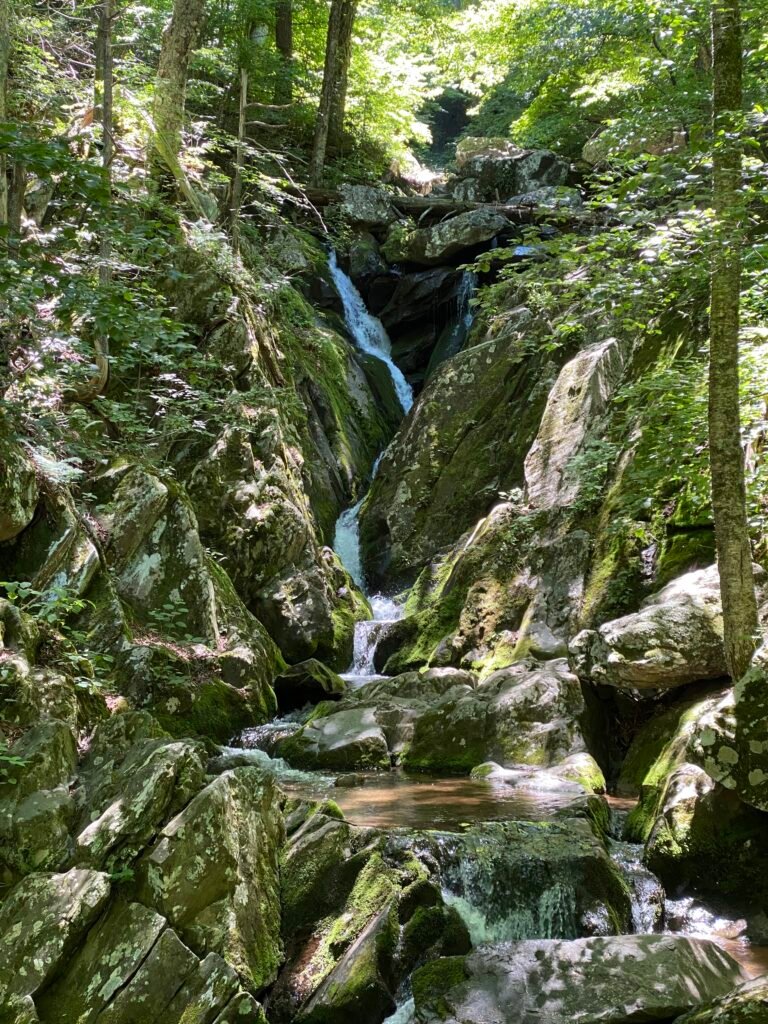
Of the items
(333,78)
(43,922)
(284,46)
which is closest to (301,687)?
(43,922)

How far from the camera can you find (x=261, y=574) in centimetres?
1319

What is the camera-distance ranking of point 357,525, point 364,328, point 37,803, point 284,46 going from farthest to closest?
1. point 284,46
2. point 364,328
3. point 357,525
4. point 37,803

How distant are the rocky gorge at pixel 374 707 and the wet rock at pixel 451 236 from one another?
3615mm

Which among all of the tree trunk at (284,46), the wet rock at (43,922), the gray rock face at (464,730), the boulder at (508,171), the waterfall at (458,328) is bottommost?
the gray rock face at (464,730)

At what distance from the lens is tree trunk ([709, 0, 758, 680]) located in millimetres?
5566

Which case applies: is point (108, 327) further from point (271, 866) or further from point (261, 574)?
point (261, 574)

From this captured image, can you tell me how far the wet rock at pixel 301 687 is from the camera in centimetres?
1162

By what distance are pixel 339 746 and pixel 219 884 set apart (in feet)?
15.2

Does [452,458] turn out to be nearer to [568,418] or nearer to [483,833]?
[568,418]

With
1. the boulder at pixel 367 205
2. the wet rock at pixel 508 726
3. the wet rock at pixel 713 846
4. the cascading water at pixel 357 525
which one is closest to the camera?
the wet rock at pixel 713 846

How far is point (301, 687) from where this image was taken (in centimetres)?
1165

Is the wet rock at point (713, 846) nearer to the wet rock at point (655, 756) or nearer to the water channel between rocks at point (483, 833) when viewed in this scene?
the water channel between rocks at point (483, 833)

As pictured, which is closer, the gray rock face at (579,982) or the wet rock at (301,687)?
the gray rock face at (579,982)

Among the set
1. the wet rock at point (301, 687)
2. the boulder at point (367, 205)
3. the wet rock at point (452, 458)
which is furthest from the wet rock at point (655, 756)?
the boulder at point (367, 205)
